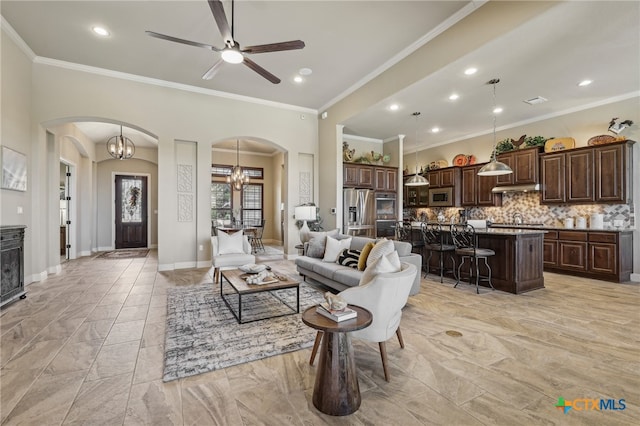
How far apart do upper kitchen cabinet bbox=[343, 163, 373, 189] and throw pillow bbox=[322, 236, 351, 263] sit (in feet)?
9.73

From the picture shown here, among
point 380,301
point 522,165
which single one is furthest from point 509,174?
point 380,301

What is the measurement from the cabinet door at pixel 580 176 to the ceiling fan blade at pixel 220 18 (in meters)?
6.66

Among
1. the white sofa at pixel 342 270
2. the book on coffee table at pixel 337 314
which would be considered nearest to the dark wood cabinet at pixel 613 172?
the white sofa at pixel 342 270

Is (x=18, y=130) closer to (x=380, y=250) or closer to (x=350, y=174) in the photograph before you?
(x=380, y=250)

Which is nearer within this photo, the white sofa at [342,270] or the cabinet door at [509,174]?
the white sofa at [342,270]

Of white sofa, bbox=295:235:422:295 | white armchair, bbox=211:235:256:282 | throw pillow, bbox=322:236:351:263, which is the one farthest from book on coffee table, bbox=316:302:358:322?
white armchair, bbox=211:235:256:282

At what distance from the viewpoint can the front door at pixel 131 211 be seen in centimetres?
978

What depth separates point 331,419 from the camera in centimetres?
177

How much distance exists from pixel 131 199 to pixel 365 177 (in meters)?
8.03

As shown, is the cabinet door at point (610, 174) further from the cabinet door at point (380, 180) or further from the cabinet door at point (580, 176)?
the cabinet door at point (380, 180)

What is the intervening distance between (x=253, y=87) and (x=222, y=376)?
5.64 m

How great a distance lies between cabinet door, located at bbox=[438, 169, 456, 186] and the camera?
27.0 ft

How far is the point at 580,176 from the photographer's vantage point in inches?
227

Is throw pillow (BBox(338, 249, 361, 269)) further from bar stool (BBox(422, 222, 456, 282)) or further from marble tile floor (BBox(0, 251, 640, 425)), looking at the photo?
bar stool (BBox(422, 222, 456, 282))
